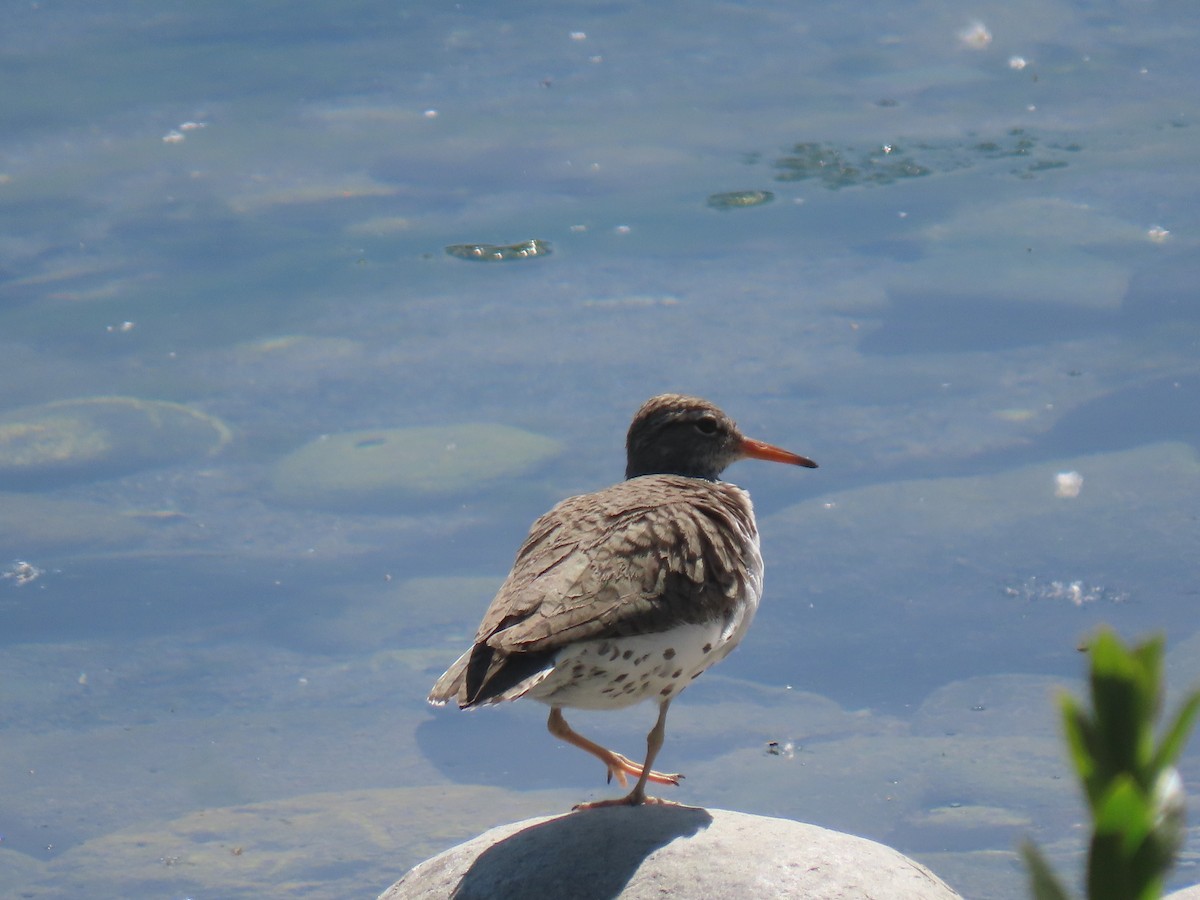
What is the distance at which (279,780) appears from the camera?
729 centimetres

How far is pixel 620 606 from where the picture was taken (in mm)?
4074

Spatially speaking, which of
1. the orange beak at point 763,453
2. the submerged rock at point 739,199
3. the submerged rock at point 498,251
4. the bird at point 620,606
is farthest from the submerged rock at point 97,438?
the bird at point 620,606

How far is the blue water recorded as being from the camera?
283 inches

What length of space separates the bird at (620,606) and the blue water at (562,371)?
240 cm

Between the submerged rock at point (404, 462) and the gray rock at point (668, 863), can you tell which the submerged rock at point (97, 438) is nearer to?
the submerged rock at point (404, 462)

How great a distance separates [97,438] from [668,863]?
7.63 metres

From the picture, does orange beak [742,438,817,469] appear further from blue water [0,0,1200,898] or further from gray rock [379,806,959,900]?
blue water [0,0,1200,898]

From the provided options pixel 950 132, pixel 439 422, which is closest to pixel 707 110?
pixel 950 132

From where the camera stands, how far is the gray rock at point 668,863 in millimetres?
4250

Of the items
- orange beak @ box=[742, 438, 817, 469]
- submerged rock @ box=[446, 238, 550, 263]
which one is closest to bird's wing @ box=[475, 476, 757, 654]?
orange beak @ box=[742, 438, 817, 469]

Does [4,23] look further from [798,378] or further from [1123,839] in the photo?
[1123,839]

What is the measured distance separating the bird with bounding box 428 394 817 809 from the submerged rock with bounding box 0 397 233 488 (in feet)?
20.4

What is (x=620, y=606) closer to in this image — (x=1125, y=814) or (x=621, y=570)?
(x=621, y=570)

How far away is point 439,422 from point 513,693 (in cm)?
697
